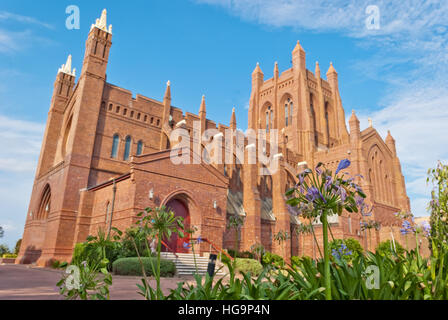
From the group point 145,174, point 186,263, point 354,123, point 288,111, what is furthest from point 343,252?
point 288,111

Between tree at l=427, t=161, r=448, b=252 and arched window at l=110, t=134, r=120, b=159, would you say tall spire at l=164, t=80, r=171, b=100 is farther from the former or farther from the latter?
tree at l=427, t=161, r=448, b=252

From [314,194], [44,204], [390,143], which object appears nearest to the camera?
[314,194]

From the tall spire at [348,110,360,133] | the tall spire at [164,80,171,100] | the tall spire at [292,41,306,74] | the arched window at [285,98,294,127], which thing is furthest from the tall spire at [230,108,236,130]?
the tall spire at [292,41,306,74]

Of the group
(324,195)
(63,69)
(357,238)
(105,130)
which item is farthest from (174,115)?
(324,195)

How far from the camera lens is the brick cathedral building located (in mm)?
20344

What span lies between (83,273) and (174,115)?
28.9m

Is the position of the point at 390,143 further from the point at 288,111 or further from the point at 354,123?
the point at 288,111

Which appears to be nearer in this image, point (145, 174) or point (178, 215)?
point (145, 174)

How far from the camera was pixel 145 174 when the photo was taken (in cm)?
1875

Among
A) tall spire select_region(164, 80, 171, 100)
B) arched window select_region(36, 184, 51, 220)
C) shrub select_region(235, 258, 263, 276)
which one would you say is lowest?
shrub select_region(235, 258, 263, 276)

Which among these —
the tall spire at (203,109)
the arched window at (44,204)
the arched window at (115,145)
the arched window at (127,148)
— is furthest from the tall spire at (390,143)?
the arched window at (44,204)

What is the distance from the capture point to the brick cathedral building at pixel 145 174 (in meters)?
20.3

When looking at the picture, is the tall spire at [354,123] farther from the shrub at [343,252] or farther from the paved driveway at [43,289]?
the shrub at [343,252]

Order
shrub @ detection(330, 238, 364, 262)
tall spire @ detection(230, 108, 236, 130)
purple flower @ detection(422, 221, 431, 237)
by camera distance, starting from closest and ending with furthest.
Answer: shrub @ detection(330, 238, 364, 262) → purple flower @ detection(422, 221, 431, 237) → tall spire @ detection(230, 108, 236, 130)
